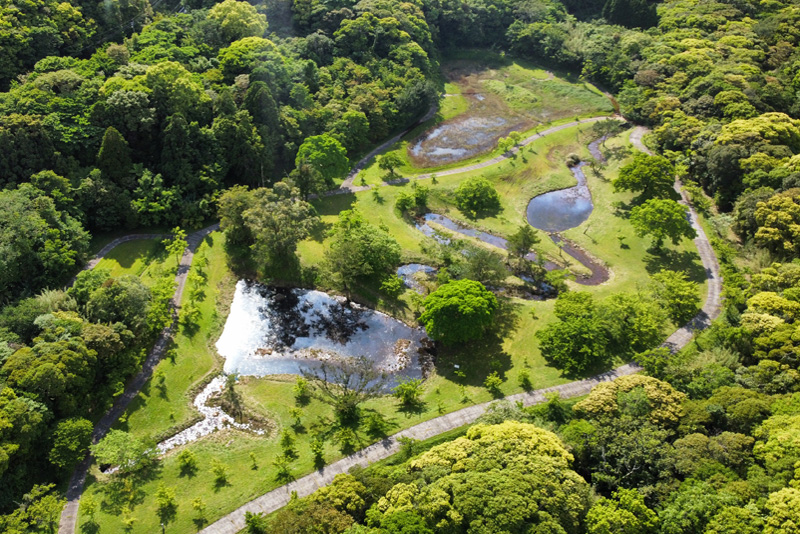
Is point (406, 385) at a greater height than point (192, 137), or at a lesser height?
lesser

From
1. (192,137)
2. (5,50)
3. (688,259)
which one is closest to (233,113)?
(192,137)

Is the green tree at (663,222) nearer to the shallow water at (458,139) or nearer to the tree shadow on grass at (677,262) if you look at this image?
the tree shadow on grass at (677,262)

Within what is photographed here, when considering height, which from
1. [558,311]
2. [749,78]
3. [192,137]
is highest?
[749,78]

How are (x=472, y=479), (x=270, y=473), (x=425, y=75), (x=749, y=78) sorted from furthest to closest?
(x=425, y=75) < (x=749, y=78) < (x=270, y=473) < (x=472, y=479)

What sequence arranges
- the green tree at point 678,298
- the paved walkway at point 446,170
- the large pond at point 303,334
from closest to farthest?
the large pond at point 303,334 → the green tree at point 678,298 → the paved walkway at point 446,170

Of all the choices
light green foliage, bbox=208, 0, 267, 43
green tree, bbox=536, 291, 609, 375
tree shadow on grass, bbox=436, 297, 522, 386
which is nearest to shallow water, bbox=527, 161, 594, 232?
tree shadow on grass, bbox=436, 297, 522, 386

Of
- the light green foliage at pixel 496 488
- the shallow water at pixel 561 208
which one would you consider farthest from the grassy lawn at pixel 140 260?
the shallow water at pixel 561 208

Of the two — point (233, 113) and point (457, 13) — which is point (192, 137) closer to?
point (233, 113)
